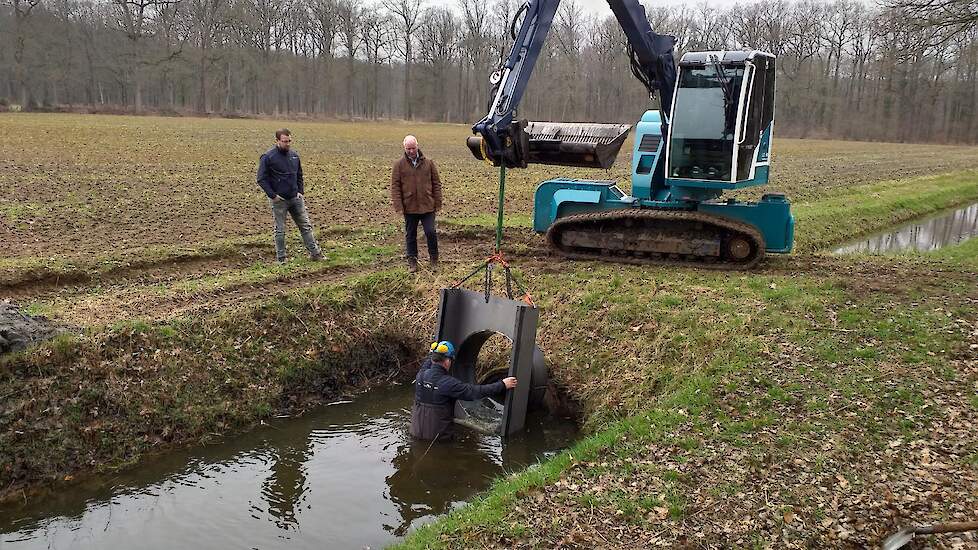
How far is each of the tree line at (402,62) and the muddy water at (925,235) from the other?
4742 cm

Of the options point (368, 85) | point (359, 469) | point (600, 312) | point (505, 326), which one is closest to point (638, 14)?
point (600, 312)

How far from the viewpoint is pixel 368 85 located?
265ft

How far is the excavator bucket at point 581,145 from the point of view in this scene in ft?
33.2

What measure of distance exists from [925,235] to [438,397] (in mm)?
16095

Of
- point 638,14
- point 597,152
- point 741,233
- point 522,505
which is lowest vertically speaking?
point 522,505

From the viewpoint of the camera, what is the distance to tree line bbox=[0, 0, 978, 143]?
66812 millimetres

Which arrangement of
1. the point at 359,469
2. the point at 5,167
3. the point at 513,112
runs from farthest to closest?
the point at 5,167 → the point at 513,112 → the point at 359,469

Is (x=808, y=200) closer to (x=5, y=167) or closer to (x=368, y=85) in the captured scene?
(x=5, y=167)

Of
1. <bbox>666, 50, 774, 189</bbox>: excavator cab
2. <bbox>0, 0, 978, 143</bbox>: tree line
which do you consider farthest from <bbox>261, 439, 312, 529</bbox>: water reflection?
<bbox>0, 0, 978, 143</bbox>: tree line

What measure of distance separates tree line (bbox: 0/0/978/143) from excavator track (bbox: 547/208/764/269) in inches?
2273

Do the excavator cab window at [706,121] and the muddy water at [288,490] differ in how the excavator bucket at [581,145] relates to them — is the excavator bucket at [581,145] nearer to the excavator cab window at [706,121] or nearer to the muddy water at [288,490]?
the excavator cab window at [706,121]

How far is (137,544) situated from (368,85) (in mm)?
78112

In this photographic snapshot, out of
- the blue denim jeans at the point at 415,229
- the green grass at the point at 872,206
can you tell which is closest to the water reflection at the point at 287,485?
the blue denim jeans at the point at 415,229

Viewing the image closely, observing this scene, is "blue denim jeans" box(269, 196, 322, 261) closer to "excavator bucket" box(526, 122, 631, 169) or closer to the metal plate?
the metal plate
